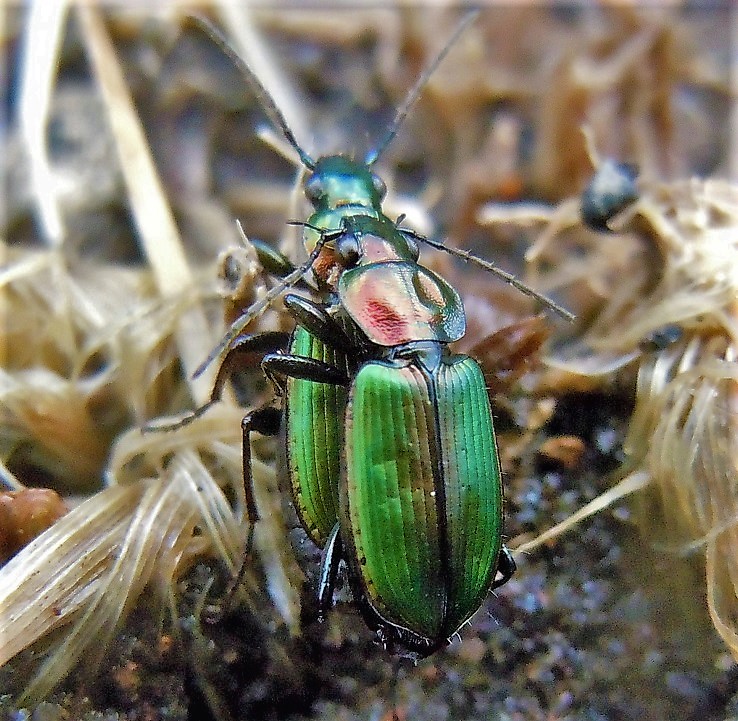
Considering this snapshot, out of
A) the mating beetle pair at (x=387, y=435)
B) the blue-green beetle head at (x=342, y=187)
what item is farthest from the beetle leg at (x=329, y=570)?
the blue-green beetle head at (x=342, y=187)

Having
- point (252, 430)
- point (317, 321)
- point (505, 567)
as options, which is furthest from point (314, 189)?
point (505, 567)

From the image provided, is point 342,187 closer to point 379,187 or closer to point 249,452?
Result: point 379,187

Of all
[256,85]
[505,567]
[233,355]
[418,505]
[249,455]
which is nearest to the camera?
[418,505]

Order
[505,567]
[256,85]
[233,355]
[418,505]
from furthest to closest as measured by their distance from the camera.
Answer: [256,85] → [233,355] → [505,567] → [418,505]

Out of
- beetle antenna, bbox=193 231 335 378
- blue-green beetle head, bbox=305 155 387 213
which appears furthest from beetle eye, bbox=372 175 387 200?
beetle antenna, bbox=193 231 335 378

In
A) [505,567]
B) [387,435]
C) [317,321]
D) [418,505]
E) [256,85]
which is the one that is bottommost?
[505,567]

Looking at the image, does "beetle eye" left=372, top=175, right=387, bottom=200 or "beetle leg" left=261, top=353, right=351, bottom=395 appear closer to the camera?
"beetle leg" left=261, top=353, right=351, bottom=395

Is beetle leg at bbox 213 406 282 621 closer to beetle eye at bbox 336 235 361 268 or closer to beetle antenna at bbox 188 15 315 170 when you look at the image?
beetle eye at bbox 336 235 361 268
